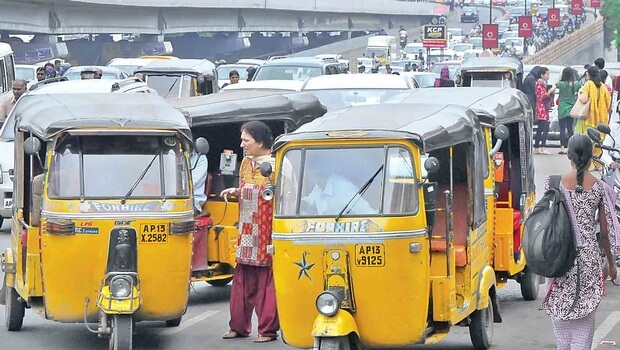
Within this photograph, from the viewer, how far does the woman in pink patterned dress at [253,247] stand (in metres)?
10.9

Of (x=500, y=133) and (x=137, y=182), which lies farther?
(x=500, y=133)

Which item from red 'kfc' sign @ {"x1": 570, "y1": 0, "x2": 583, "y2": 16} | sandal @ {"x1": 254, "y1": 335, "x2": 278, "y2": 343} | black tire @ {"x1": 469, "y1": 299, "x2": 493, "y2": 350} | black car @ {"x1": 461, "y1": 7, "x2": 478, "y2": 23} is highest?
black car @ {"x1": 461, "y1": 7, "x2": 478, "y2": 23}

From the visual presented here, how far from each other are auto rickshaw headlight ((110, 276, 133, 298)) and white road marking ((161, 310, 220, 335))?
1.46 metres

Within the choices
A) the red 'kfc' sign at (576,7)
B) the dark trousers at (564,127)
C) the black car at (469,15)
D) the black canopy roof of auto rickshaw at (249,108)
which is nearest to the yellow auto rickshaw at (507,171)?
the black canopy roof of auto rickshaw at (249,108)

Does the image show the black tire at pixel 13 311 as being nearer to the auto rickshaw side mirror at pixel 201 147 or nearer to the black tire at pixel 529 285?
the auto rickshaw side mirror at pixel 201 147

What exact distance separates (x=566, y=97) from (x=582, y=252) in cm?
1954

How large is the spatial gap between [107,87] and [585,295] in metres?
12.1

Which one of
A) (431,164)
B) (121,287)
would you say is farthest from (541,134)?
(431,164)

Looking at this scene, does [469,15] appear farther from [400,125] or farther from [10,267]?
[400,125]

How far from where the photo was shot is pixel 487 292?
1059 cm

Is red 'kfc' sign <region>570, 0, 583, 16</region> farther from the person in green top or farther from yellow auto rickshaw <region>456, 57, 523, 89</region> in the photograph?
the person in green top

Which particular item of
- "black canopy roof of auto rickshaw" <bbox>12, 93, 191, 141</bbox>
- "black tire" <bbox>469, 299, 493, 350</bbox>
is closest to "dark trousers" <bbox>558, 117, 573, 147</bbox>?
"black canopy roof of auto rickshaw" <bbox>12, 93, 191, 141</bbox>

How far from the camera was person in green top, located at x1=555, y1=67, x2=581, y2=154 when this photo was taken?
2682cm

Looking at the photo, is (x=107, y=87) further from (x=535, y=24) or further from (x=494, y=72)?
(x=535, y=24)
